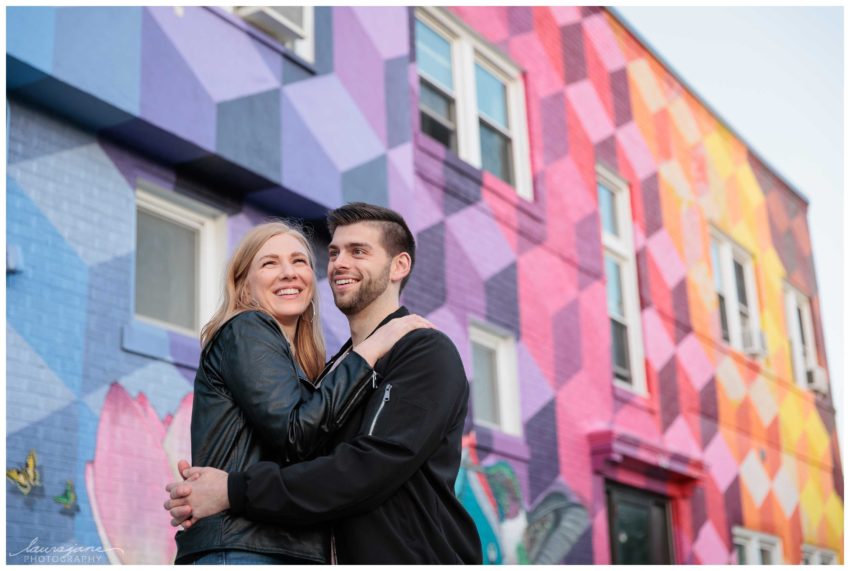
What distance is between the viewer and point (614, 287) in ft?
56.3

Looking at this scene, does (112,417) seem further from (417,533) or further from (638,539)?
(638,539)

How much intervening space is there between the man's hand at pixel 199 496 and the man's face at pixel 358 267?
3.11ft

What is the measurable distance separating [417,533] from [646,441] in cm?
1212

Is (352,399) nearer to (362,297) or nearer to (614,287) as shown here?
(362,297)

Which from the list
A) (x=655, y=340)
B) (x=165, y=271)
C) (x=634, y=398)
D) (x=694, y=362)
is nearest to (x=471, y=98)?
(x=634, y=398)

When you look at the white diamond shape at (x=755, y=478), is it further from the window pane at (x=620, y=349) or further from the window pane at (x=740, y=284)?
the window pane at (x=620, y=349)

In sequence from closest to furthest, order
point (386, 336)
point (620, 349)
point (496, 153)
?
A: point (386, 336) < point (496, 153) < point (620, 349)

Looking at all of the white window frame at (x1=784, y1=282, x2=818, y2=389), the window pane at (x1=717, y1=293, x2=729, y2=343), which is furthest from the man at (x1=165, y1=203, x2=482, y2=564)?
the white window frame at (x1=784, y1=282, x2=818, y2=389)

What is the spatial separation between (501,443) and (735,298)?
29.0 ft

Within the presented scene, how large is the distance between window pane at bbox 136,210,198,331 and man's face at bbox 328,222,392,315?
5154mm

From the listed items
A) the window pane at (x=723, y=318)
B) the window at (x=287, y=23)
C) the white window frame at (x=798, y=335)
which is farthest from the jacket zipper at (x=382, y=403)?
the white window frame at (x=798, y=335)

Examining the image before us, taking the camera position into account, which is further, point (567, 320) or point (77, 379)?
point (567, 320)

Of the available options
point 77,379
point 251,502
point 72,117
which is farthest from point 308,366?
point 72,117

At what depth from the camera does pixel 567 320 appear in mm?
15266
